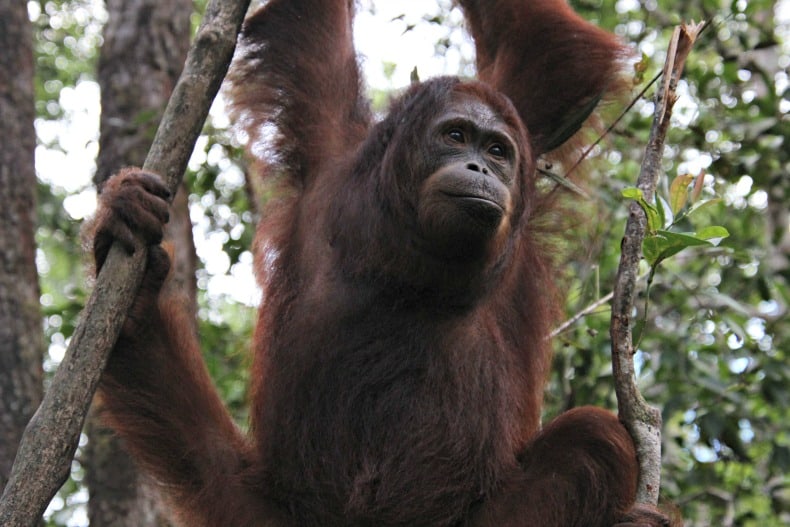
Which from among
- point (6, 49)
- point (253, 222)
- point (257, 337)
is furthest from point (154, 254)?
point (253, 222)

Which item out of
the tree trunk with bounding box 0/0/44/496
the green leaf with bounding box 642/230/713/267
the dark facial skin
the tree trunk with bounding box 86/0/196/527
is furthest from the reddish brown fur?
the tree trunk with bounding box 86/0/196/527

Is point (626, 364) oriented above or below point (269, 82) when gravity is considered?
below

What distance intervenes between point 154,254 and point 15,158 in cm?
201

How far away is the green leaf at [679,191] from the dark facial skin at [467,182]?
0.64m

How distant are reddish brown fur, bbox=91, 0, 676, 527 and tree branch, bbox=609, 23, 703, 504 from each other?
0.27 metres

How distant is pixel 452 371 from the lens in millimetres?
4004

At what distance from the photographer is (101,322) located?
315 centimetres

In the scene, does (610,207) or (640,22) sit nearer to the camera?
(610,207)

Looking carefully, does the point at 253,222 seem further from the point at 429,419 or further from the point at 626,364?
the point at 626,364

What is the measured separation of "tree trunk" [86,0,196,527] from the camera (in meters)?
5.39

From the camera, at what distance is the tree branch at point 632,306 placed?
3277mm

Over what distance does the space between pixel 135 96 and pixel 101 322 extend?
2.98m

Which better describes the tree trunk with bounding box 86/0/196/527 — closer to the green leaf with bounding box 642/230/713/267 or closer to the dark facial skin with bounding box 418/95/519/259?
the dark facial skin with bounding box 418/95/519/259

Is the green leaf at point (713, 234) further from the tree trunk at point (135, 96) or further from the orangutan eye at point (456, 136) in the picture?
the tree trunk at point (135, 96)
